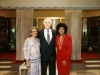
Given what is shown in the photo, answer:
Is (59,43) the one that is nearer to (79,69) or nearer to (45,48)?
(45,48)

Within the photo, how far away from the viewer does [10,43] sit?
1105 cm

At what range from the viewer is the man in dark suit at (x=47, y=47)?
3.43 meters

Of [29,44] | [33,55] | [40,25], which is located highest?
[40,25]

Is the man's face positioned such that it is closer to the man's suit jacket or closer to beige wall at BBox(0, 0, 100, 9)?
the man's suit jacket

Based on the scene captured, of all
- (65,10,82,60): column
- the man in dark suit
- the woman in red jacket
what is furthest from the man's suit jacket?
(65,10,82,60): column

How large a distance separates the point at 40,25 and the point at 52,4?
3.29 m

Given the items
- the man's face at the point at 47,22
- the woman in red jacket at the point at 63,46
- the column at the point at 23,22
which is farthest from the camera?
the column at the point at 23,22

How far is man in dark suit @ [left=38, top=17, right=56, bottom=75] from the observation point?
3434mm

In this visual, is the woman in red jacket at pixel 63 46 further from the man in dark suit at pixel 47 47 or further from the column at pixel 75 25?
the column at pixel 75 25

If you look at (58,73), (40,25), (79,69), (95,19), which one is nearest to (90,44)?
(95,19)

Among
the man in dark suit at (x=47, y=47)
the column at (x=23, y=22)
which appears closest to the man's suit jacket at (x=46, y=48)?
the man in dark suit at (x=47, y=47)

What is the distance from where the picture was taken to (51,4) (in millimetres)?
7258

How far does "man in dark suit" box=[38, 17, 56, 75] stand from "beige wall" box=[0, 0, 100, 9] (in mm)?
3904

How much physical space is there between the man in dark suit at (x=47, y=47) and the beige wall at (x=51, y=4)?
12.8 ft
